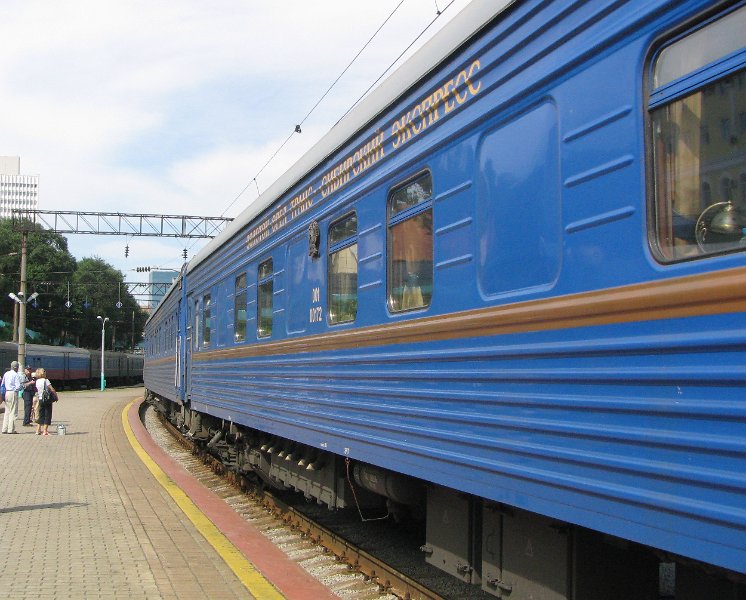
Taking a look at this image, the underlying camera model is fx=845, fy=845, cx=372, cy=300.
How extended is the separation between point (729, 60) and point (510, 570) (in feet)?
8.52

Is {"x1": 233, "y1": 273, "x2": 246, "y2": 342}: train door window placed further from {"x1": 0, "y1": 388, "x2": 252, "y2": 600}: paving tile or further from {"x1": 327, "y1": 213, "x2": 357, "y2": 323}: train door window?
{"x1": 327, "y1": 213, "x2": 357, "y2": 323}: train door window

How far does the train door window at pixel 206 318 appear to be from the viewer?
1149 centimetres

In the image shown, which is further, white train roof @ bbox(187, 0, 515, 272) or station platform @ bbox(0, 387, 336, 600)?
station platform @ bbox(0, 387, 336, 600)

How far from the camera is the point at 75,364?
52.8 meters

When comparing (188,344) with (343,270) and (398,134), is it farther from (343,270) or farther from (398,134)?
(398,134)

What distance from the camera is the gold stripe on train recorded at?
101 inches

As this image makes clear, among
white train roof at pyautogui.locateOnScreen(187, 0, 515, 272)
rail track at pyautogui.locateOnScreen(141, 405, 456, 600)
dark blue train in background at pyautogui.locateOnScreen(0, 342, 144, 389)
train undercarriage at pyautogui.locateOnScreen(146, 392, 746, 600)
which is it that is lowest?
rail track at pyautogui.locateOnScreen(141, 405, 456, 600)

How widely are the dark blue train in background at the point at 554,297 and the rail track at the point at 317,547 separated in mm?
573

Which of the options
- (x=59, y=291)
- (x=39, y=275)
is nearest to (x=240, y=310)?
(x=39, y=275)

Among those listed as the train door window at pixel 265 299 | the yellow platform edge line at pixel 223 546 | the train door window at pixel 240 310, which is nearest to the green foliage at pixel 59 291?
the yellow platform edge line at pixel 223 546

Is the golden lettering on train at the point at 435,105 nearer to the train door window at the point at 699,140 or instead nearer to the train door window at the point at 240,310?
the train door window at the point at 699,140

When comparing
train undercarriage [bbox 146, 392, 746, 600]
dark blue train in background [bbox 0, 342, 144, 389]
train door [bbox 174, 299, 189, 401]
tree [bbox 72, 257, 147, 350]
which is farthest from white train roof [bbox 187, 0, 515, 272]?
tree [bbox 72, 257, 147, 350]

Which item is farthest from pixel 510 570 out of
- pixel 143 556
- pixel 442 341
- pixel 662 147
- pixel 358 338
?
pixel 143 556

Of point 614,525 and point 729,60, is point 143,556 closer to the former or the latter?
point 614,525
